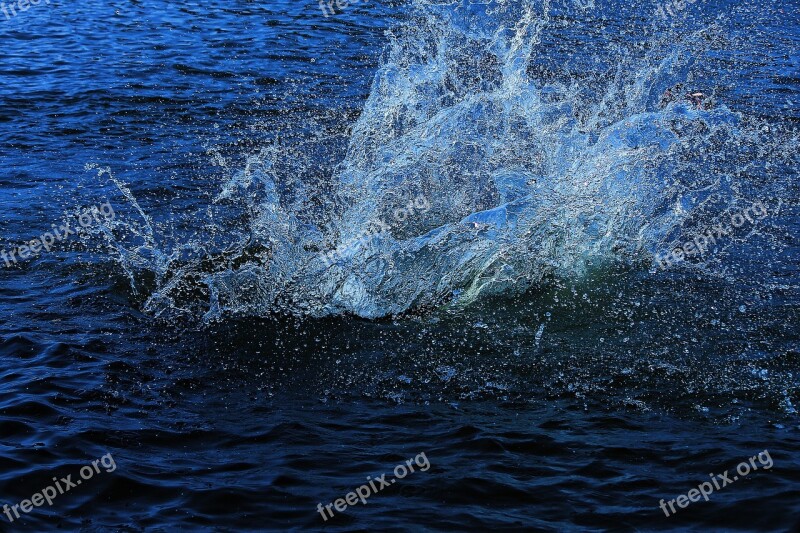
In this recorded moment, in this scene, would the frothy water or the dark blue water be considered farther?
the frothy water

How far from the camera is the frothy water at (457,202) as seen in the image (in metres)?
9.24

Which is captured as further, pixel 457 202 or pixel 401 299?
pixel 457 202

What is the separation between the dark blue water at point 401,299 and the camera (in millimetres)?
6387

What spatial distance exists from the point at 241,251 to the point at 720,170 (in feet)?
23.6

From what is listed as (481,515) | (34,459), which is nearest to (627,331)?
(481,515)

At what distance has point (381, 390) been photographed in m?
7.59

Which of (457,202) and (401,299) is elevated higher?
(457,202)

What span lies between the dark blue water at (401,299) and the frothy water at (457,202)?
0.14 feet

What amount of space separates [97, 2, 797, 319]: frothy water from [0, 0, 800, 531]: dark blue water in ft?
0.14

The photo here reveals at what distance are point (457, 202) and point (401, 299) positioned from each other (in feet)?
8.38

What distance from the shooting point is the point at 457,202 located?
1123 cm

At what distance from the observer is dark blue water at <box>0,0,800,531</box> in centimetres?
639

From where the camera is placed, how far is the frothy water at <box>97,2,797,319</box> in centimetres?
924

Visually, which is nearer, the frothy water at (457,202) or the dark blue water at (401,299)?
the dark blue water at (401,299)
